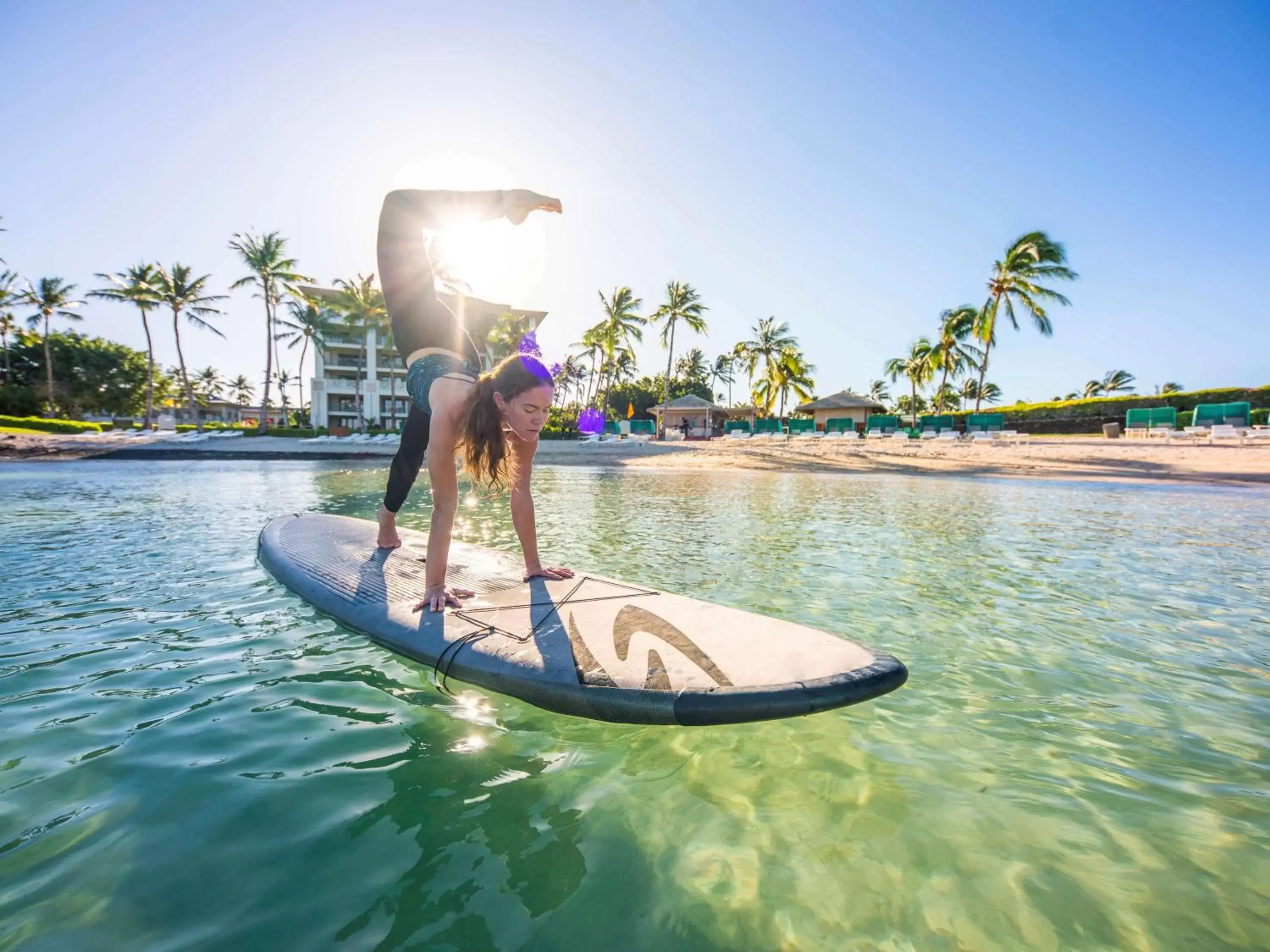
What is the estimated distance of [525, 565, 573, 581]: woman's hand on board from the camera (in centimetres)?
344

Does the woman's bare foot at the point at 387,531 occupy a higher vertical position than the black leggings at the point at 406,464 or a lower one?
lower

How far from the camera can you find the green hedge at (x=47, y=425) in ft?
103

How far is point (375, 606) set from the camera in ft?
9.86

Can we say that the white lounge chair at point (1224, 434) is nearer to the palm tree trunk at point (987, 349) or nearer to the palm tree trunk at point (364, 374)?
the palm tree trunk at point (987, 349)

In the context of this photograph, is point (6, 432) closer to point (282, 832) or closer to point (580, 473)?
point (580, 473)

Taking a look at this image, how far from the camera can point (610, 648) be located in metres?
2.28

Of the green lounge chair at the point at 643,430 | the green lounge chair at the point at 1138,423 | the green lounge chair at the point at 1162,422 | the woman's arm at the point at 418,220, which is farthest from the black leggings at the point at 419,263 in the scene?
the green lounge chair at the point at 643,430

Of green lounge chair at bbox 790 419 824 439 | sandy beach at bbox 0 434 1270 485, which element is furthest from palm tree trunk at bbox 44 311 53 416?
green lounge chair at bbox 790 419 824 439

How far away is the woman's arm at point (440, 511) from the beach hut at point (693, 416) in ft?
135

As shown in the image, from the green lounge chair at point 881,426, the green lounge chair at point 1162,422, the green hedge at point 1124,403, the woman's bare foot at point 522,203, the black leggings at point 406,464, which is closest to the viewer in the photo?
the woman's bare foot at point 522,203

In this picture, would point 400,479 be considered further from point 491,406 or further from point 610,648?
point 610,648

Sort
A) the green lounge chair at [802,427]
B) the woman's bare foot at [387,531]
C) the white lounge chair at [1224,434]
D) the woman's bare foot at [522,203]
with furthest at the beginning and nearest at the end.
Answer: the green lounge chair at [802,427] < the white lounge chair at [1224,434] < the woman's bare foot at [387,531] < the woman's bare foot at [522,203]

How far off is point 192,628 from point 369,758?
1.98m

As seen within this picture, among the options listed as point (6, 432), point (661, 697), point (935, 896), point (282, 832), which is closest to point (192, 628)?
point (282, 832)
